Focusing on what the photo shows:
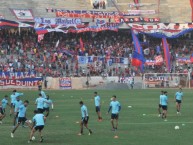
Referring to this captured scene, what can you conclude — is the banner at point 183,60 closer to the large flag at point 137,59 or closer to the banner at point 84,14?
the large flag at point 137,59

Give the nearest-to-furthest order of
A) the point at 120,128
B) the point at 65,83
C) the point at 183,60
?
the point at 120,128 < the point at 65,83 < the point at 183,60

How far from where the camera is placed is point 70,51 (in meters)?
84.8

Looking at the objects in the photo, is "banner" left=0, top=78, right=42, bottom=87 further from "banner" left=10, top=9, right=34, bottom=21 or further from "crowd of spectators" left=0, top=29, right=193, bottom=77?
"banner" left=10, top=9, right=34, bottom=21

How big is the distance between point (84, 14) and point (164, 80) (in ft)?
50.1

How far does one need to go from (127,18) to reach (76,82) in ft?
54.4

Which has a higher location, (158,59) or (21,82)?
(158,59)

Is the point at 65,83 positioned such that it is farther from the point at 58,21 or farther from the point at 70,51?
the point at 58,21

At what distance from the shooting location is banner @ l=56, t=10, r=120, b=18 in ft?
286

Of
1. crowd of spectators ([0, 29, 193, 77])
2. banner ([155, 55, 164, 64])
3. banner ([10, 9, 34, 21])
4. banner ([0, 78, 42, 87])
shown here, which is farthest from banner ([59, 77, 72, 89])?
banner ([155, 55, 164, 64])

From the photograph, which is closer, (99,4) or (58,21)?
(58,21)

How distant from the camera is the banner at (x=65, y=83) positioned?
7746cm

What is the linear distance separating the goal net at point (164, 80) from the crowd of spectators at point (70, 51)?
2.16m

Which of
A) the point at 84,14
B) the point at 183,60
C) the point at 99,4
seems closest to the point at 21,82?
the point at 84,14

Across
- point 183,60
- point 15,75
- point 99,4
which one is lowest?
point 15,75
